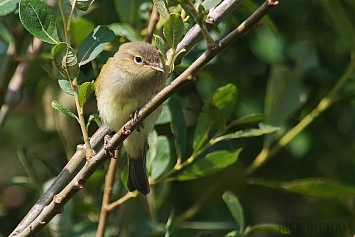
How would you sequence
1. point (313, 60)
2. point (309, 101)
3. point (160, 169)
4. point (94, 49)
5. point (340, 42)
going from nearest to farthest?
1. point (94, 49)
2. point (160, 169)
3. point (313, 60)
4. point (309, 101)
5. point (340, 42)

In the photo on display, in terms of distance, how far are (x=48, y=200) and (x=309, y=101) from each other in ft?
7.58

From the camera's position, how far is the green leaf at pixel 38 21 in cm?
229

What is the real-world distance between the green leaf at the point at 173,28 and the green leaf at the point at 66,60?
1.23ft

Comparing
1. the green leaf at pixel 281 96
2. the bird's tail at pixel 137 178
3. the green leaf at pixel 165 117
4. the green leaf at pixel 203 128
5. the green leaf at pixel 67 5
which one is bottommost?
the green leaf at pixel 281 96

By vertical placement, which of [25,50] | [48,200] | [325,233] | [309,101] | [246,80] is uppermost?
[25,50]

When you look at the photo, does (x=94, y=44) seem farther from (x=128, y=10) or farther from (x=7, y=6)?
(x=128, y=10)

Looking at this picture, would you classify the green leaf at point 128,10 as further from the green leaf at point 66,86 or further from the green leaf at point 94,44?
the green leaf at point 66,86

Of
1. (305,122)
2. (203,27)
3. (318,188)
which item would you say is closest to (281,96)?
(305,122)

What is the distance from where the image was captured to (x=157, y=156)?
316cm

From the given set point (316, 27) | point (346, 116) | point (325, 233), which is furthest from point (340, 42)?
point (325, 233)

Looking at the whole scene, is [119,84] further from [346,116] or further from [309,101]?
[346,116]

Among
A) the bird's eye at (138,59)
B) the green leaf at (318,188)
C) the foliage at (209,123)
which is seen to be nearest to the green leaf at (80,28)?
the foliage at (209,123)

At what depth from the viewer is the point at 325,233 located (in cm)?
405

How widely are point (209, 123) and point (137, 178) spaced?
490 millimetres
